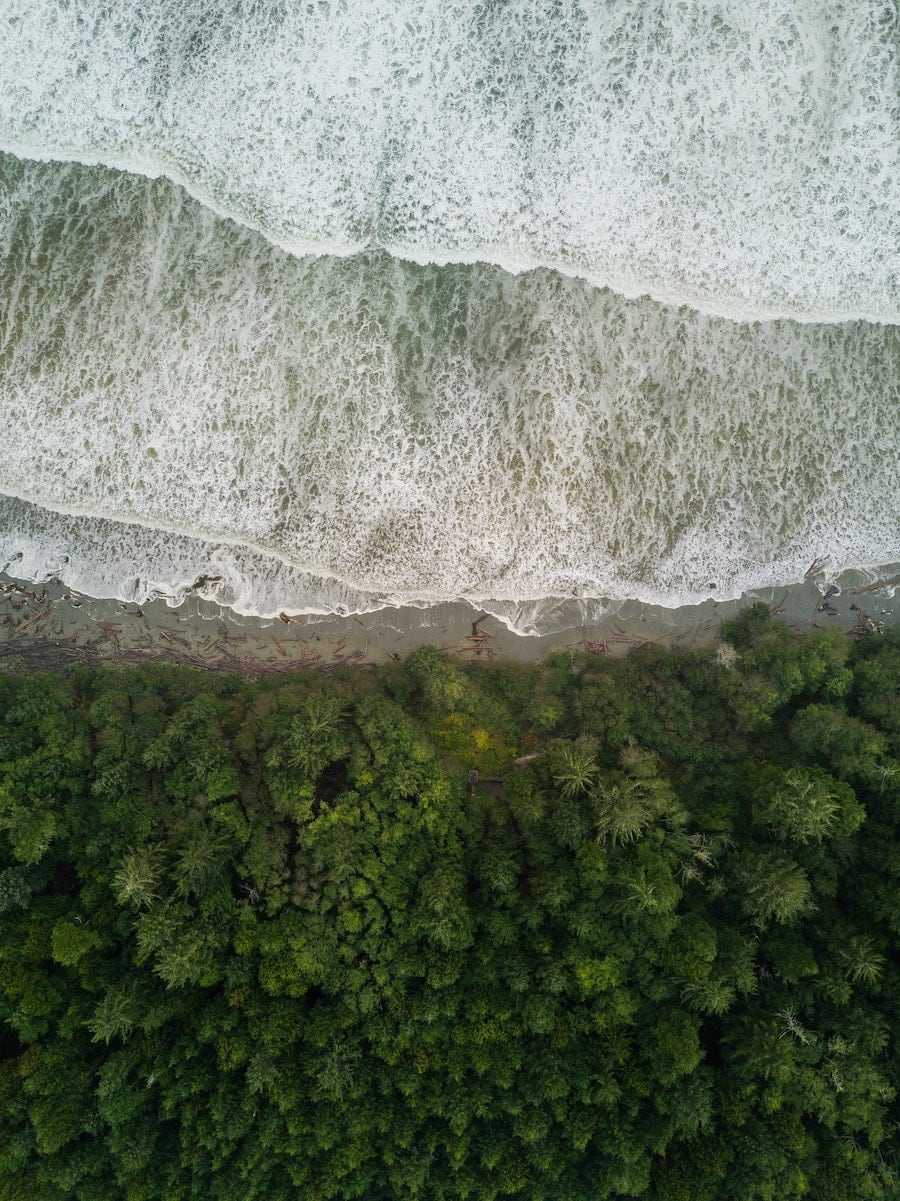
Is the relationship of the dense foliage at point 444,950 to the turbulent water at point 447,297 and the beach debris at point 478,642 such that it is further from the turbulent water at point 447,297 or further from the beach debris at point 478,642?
the turbulent water at point 447,297

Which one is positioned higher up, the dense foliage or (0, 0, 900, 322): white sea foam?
(0, 0, 900, 322): white sea foam

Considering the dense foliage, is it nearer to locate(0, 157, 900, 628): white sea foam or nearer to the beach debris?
the beach debris

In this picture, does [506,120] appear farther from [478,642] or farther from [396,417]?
[478,642]

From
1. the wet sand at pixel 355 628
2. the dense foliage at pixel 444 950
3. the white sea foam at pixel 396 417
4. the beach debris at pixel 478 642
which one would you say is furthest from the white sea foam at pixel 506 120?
the dense foliage at pixel 444 950

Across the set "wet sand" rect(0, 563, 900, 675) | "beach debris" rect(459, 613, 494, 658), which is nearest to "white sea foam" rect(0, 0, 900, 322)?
"wet sand" rect(0, 563, 900, 675)

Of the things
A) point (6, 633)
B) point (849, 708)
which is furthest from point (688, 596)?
point (6, 633)

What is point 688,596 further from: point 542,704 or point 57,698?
point 57,698

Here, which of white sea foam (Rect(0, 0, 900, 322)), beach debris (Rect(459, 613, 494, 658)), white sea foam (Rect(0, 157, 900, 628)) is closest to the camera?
white sea foam (Rect(0, 0, 900, 322))
